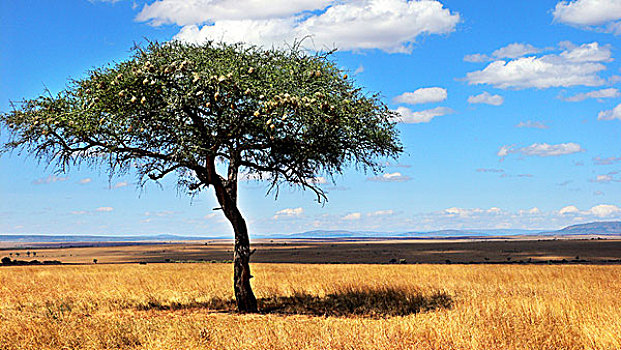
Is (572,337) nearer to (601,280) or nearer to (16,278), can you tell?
(601,280)

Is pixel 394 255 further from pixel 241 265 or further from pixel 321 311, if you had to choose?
pixel 241 265

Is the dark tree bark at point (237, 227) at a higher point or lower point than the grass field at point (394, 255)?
higher

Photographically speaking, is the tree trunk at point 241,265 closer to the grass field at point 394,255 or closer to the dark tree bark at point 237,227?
the dark tree bark at point 237,227

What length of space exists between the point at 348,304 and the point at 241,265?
3824 mm

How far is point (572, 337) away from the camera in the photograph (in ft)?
41.8

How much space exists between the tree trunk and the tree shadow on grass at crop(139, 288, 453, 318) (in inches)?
23.1

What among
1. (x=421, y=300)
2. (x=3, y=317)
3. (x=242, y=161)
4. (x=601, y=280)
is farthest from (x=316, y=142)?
(x=601, y=280)

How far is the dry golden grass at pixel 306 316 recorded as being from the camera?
12.4 meters

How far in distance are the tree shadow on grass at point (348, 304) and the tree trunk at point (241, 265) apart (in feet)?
1.93

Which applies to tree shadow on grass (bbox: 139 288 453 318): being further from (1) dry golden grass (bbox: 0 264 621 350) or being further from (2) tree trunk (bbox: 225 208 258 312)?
(2) tree trunk (bbox: 225 208 258 312)

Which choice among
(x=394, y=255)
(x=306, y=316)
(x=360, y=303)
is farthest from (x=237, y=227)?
(x=394, y=255)

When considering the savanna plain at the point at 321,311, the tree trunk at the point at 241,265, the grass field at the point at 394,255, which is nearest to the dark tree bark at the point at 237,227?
the tree trunk at the point at 241,265

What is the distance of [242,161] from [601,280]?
16.2 meters

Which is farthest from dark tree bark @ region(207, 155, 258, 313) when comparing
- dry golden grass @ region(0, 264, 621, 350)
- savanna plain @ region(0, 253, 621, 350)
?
dry golden grass @ region(0, 264, 621, 350)
